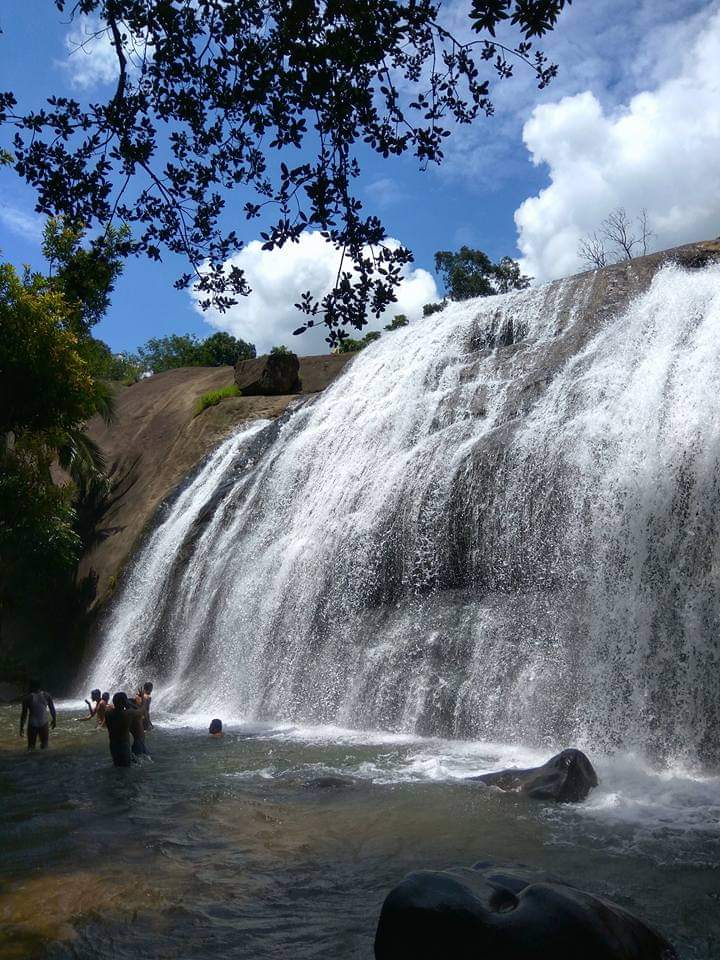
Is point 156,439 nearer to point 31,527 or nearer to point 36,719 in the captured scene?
point 31,527

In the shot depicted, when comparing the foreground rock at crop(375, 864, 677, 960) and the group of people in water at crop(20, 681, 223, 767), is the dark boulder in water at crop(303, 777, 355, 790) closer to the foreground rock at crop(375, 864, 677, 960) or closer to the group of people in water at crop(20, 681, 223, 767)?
the group of people in water at crop(20, 681, 223, 767)

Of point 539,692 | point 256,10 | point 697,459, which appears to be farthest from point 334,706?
point 256,10

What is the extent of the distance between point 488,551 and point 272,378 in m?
16.4

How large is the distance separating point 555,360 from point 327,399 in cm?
738

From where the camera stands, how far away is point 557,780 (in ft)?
25.3

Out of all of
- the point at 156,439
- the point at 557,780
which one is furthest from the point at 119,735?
the point at 156,439

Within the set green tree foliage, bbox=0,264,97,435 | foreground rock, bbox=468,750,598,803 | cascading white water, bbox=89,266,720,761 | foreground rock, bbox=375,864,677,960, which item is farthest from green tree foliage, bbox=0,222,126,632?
foreground rock, bbox=375,864,677,960

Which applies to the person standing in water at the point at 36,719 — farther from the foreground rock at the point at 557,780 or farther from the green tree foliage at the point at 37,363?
the foreground rock at the point at 557,780

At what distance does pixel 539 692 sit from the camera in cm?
1066

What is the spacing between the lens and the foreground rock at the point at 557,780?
762 centimetres

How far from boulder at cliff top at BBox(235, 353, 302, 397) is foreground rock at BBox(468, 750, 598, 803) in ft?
67.2

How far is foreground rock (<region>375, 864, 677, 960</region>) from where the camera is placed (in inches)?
136

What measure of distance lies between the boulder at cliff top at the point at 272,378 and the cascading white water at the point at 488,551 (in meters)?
7.70

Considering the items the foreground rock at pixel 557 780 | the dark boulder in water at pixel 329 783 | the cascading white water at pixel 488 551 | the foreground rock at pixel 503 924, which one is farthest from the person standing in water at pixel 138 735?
the foreground rock at pixel 503 924
